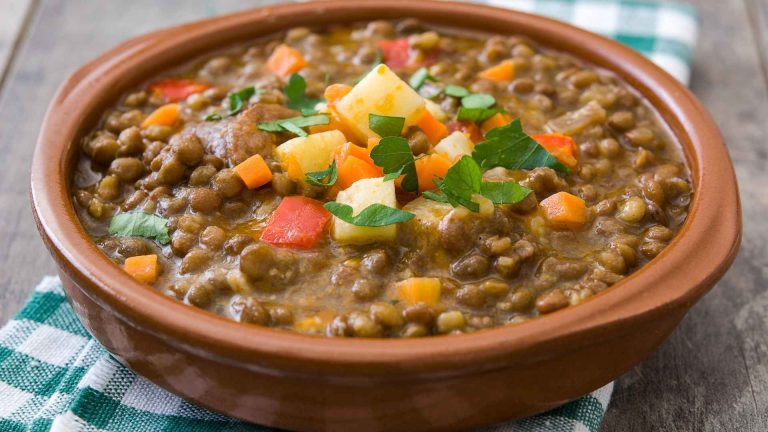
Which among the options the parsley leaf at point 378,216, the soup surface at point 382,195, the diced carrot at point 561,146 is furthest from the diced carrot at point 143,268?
the diced carrot at point 561,146

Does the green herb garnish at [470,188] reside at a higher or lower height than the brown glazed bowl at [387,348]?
higher

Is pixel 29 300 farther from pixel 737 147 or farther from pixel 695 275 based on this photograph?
pixel 737 147

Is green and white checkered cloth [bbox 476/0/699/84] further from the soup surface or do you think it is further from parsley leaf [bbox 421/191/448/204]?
parsley leaf [bbox 421/191/448/204]

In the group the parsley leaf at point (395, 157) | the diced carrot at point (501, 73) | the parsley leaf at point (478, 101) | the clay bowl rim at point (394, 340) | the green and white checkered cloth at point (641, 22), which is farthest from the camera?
the green and white checkered cloth at point (641, 22)

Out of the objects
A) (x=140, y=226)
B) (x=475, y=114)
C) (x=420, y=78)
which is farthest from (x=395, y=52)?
(x=140, y=226)

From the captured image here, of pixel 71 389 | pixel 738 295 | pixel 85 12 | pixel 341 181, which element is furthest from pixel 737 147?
pixel 85 12

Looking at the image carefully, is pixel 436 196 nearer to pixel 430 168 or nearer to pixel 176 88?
pixel 430 168

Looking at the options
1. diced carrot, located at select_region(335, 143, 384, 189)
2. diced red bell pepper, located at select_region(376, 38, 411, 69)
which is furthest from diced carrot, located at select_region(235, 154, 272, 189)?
diced red bell pepper, located at select_region(376, 38, 411, 69)

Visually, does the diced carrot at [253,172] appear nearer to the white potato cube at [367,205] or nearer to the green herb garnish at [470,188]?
the white potato cube at [367,205]
